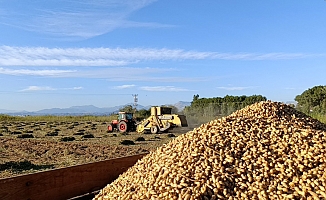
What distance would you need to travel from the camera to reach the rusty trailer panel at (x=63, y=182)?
1.90 metres

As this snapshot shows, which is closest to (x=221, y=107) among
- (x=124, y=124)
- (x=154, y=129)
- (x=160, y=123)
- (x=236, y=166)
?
(x=160, y=123)

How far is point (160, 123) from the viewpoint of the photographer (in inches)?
566

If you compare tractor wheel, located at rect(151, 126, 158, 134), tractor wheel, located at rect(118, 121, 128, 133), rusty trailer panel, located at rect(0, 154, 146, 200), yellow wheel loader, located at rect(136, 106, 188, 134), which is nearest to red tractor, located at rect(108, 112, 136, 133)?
tractor wheel, located at rect(118, 121, 128, 133)

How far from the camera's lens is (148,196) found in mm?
1914

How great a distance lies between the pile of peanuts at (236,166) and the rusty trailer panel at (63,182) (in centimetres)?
14

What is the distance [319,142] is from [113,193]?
129 centimetres

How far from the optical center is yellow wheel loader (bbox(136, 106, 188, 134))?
1423 centimetres

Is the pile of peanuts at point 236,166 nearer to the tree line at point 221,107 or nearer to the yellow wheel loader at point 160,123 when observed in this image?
the yellow wheel loader at point 160,123

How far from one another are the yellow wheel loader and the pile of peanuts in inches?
455

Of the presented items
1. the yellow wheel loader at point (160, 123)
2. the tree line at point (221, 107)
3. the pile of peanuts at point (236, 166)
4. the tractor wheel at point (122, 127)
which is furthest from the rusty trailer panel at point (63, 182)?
the tree line at point (221, 107)

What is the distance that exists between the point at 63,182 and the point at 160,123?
1224cm

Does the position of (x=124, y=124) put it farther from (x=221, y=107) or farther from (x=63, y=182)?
(x=63, y=182)

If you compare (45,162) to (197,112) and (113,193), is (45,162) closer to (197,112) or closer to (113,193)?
(113,193)

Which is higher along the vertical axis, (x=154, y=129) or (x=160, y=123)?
(x=160, y=123)
